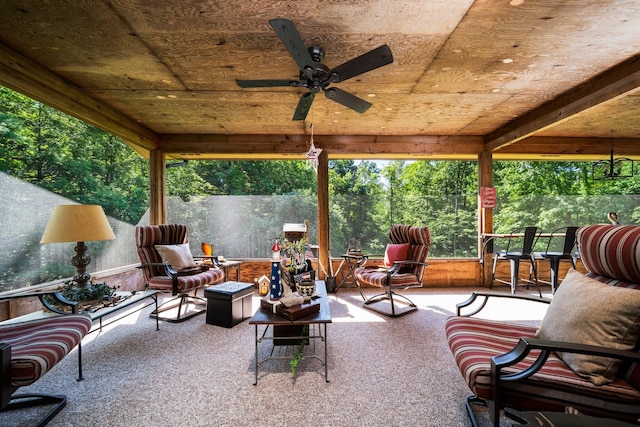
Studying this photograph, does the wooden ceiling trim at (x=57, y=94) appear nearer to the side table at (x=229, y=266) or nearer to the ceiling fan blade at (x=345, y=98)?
the side table at (x=229, y=266)

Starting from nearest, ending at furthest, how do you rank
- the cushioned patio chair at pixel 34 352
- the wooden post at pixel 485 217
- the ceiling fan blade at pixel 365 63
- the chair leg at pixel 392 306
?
the cushioned patio chair at pixel 34 352 → the ceiling fan blade at pixel 365 63 → the chair leg at pixel 392 306 → the wooden post at pixel 485 217

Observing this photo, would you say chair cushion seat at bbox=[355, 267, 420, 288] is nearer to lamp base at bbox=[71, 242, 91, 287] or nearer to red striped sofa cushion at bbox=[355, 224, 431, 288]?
red striped sofa cushion at bbox=[355, 224, 431, 288]

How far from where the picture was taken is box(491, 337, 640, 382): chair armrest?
44.6 inches

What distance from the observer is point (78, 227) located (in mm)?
2389

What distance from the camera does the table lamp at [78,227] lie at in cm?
233

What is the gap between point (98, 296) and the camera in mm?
2398

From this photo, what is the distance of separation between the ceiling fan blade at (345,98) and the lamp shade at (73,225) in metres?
2.31

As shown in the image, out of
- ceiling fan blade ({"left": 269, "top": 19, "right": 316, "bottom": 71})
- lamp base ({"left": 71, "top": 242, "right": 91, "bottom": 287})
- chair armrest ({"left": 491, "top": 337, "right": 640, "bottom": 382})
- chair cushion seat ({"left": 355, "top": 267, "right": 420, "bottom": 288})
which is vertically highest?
ceiling fan blade ({"left": 269, "top": 19, "right": 316, "bottom": 71})

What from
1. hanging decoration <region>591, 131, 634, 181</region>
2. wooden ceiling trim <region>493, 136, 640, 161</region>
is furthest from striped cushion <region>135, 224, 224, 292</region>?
hanging decoration <region>591, 131, 634, 181</region>

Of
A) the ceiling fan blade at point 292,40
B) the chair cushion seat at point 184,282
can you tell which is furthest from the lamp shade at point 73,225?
the ceiling fan blade at point 292,40

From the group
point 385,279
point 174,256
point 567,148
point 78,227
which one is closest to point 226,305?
point 174,256

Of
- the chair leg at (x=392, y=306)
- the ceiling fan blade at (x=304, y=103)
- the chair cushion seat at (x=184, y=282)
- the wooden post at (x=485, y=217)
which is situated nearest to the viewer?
the ceiling fan blade at (x=304, y=103)

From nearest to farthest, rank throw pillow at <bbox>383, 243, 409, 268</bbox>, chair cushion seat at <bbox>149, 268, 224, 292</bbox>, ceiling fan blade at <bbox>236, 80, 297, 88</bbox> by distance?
ceiling fan blade at <bbox>236, 80, 297, 88</bbox>, chair cushion seat at <bbox>149, 268, 224, 292</bbox>, throw pillow at <bbox>383, 243, 409, 268</bbox>

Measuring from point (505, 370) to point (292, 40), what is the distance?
6.98 ft
